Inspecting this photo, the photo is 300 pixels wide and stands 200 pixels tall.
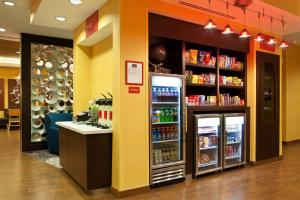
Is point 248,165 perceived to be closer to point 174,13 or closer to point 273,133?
point 273,133

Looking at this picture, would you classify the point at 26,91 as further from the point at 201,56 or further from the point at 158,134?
the point at 201,56

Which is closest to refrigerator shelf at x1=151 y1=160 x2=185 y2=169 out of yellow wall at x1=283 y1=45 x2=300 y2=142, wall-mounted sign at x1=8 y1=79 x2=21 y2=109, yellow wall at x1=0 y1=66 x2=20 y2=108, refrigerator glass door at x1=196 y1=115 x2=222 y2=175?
refrigerator glass door at x1=196 y1=115 x2=222 y2=175

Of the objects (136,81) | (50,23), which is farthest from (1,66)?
(136,81)

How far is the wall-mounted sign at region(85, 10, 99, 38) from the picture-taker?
424 cm

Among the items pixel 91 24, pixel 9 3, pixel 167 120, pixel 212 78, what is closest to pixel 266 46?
pixel 212 78

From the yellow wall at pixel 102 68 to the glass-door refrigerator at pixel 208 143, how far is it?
1798mm

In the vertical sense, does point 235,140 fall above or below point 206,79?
below

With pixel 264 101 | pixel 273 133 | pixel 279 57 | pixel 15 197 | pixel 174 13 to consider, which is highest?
pixel 174 13

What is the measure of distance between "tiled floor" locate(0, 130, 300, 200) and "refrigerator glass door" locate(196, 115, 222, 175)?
0.22 meters

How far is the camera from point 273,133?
576 cm

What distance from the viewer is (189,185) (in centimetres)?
407

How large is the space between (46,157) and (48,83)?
7.39 ft

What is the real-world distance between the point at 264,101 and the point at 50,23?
195 inches

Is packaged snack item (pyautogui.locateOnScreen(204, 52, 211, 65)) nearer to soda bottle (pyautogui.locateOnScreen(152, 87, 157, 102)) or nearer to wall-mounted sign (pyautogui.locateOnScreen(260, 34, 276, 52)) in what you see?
soda bottle (pyautogui.locateOnScreen(152, 87, 157, 102))
